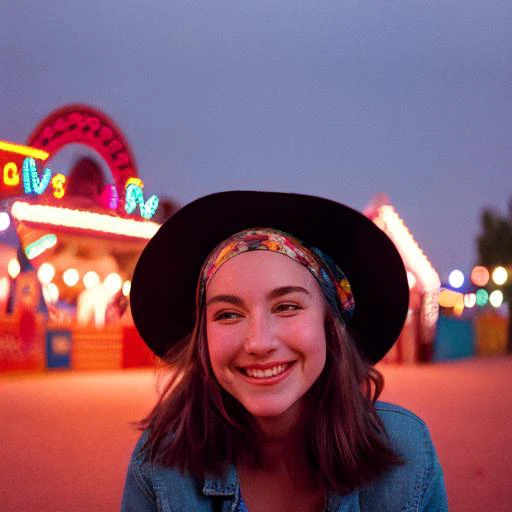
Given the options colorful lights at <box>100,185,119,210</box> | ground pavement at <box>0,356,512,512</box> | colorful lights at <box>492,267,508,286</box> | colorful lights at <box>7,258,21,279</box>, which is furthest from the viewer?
colorful lights at <box>492,267,508,286</box>

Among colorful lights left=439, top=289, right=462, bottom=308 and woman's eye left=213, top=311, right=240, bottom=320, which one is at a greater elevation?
colorful lights left=439, top=289, right=462, bottom=308

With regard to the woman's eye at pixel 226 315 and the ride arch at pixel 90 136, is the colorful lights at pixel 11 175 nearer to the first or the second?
the ride arch at pixel 90 136

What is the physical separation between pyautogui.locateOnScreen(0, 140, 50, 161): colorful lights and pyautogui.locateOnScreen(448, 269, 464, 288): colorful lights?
11885mm

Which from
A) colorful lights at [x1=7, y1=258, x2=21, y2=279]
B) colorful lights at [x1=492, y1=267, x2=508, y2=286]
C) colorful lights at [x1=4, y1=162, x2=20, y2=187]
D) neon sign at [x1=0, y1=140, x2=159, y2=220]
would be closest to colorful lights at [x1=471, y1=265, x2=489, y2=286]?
colorful lights at [x1=492, y1=267, x2=508, y2=286]

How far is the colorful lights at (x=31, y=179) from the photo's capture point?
14.3 metres

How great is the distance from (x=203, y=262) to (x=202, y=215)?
0.55 ft

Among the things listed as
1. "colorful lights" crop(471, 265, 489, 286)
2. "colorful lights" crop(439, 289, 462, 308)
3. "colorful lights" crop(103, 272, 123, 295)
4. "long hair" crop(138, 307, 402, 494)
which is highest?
"colorful lights" crop(471, 265, 489, 286)

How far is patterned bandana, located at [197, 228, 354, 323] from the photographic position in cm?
155

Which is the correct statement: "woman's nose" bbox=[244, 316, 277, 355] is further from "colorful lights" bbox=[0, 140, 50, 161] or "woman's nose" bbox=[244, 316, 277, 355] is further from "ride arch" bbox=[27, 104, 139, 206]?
"ride arch" bbox=[27, 104, 139, 206]

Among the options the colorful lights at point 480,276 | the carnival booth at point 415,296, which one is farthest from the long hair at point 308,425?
the colorful lights at point 480,276

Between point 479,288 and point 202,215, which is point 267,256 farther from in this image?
point 479,288

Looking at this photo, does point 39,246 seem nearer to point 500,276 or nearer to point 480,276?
point 480,276

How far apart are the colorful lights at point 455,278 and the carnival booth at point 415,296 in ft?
19.2

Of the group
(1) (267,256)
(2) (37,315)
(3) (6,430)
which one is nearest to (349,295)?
(1) (267,256)
